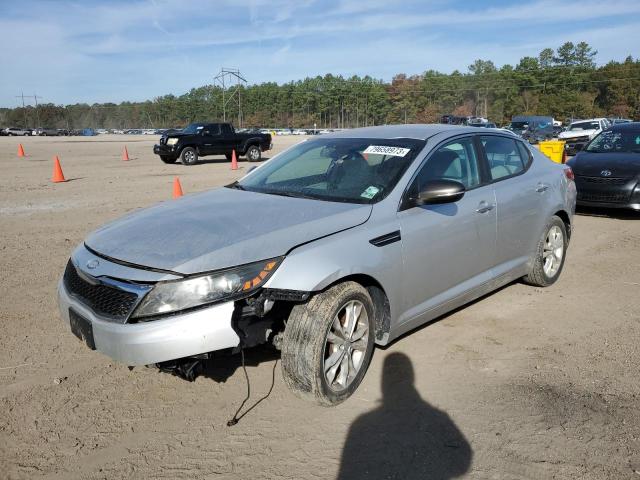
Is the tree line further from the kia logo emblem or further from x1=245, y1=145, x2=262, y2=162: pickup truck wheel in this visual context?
the kia logo emblem

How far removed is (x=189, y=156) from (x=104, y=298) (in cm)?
1899

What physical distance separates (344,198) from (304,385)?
1.35 m

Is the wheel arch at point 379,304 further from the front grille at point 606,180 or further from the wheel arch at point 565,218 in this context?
the front grille at point 606,180

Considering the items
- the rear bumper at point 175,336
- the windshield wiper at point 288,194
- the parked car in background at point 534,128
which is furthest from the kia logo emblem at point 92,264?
the parked car in background at point 534,128

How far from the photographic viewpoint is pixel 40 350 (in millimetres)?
4199

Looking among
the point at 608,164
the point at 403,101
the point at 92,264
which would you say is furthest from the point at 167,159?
the point at 403,101

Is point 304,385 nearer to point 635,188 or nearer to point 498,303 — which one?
point 498,303

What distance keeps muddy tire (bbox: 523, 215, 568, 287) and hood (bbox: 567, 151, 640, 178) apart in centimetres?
399

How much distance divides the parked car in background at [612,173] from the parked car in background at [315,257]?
5000mm

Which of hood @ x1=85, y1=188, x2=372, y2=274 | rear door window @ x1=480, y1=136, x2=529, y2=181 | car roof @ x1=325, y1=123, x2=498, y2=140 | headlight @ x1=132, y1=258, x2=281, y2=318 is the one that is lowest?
headlight @ x1=132, y1=258, x2=281, y2=318

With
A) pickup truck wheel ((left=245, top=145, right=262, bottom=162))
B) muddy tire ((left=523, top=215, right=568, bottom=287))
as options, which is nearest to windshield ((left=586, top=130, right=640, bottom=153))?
muddy tire ((left=523, top=215, right=568, bottom=287))

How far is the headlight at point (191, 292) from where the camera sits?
2.93 meters

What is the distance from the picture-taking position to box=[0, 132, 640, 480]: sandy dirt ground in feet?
9.37

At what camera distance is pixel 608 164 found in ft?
30.2
